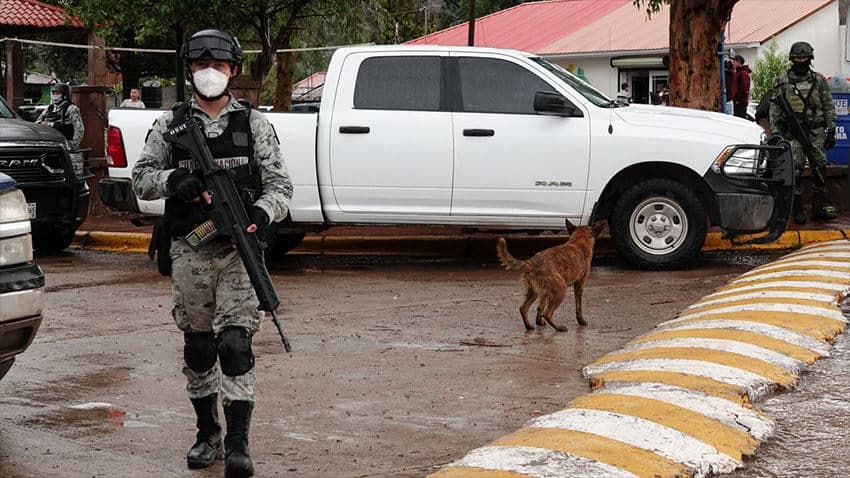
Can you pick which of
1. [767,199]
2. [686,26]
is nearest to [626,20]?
[686,26]

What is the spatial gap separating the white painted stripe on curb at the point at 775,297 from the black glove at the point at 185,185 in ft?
15.3

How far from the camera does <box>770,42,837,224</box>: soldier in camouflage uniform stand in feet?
46.0

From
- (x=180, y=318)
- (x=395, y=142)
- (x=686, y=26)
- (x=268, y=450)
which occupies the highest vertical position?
(x=686, y=26)

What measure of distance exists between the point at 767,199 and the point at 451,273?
2720 millimetres

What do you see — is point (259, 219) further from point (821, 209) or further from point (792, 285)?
point (821, 209)

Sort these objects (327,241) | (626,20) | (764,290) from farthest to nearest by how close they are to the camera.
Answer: (626,20), (327,241), (764,290)

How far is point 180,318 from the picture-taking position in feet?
18.1

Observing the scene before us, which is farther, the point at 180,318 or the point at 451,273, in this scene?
the point at 451,273

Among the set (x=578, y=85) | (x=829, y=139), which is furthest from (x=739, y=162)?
(x=829, y=139)

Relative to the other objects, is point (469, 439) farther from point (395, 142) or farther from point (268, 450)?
point (395, 142)

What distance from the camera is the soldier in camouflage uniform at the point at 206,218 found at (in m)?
5.31

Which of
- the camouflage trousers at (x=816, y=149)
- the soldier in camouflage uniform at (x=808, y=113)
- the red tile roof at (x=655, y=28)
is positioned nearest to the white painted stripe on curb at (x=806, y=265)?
the soldier in camouflage uniform at (x=808, y=113)

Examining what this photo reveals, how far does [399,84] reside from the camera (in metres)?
11.6

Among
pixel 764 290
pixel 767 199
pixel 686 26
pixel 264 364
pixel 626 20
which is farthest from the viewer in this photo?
pixel 626 20
